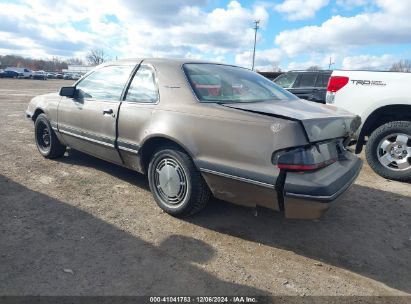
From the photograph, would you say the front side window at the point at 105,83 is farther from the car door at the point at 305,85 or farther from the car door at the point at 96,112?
the car door at the point at 305,85

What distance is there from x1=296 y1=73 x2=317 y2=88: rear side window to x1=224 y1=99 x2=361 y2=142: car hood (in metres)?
6.07

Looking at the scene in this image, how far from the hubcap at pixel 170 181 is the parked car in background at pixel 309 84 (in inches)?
→ 250

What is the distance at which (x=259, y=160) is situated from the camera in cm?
265

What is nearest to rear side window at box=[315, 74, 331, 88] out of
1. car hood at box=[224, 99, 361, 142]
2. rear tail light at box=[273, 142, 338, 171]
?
car hood at box=[224, 99, 361, 142]

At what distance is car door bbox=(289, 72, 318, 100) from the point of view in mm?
8960

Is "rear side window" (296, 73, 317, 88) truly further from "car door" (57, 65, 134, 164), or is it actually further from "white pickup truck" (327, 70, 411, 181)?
"car door" (57, 65, 134, 164)

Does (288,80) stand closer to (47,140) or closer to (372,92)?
(372,92)

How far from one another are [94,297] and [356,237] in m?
2.38

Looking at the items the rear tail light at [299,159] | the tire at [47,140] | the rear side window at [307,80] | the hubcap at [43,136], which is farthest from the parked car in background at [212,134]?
the rear side window at [307,80]

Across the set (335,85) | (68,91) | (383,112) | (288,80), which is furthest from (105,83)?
(288,80)

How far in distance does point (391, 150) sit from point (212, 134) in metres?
3.25

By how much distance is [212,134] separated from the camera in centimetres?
290

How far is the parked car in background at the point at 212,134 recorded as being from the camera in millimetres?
2582

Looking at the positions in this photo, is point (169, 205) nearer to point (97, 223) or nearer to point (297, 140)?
point (97, 223)
